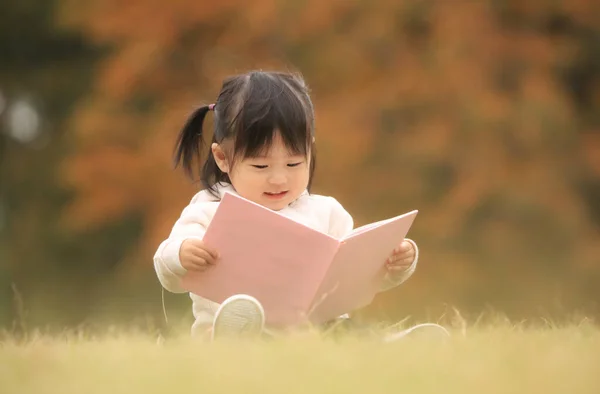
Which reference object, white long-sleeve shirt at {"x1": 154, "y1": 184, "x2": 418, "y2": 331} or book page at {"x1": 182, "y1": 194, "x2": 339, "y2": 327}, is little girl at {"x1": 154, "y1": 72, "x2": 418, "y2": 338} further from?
book page at {"x1": 182, "y1": 194, "x2": 339, "y2": 327}

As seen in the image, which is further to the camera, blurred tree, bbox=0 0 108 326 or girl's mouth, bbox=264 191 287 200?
blurred tree, bbox=0 0 108 326

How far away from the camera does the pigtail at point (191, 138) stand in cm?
321

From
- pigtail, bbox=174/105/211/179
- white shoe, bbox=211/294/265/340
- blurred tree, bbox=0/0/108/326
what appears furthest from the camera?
blurred tree, bbox=0/0/108/326

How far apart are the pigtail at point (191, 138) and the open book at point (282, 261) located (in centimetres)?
74

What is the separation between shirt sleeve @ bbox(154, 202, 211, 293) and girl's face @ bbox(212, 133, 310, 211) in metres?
0.12

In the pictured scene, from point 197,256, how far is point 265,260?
164 mm

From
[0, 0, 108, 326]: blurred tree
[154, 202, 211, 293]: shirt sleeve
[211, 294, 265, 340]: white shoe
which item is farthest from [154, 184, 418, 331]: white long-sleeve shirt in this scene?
[0, 0, 108, 326]: blurred tree

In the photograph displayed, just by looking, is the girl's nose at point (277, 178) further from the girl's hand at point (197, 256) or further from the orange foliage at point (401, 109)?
the orange foliage at point (401, 109)

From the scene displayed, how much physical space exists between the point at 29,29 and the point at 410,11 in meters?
4.42

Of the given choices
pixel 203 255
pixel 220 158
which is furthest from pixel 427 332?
pixel 220 158

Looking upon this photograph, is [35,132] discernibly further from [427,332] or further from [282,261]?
[427,332]

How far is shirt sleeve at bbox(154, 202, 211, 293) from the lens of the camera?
255cm

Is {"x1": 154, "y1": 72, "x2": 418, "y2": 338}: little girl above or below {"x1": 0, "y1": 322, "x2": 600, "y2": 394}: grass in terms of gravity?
above

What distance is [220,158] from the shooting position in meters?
2.94
